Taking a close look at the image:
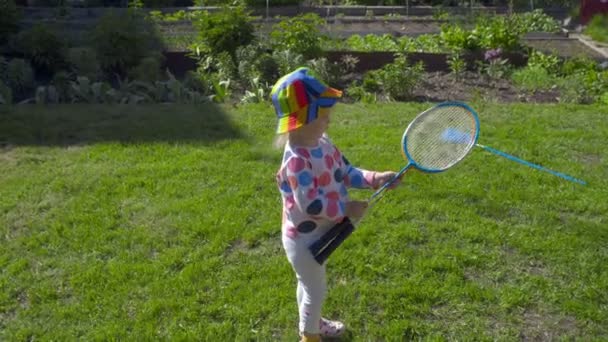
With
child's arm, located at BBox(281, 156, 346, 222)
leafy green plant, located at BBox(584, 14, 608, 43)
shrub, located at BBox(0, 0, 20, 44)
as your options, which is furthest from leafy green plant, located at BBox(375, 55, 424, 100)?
shrub, located at BBox(0, 0, 20, 44)

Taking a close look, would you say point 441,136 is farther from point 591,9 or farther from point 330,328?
point 591,9

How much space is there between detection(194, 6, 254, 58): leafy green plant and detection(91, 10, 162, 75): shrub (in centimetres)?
73

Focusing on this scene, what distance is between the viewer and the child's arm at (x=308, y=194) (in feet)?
8.38

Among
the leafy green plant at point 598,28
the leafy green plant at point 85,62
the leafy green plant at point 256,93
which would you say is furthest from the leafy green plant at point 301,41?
the leafy green plant at point 598,28

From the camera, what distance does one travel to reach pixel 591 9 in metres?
11.8

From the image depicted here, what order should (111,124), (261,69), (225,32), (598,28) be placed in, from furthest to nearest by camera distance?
(598,28) → (225,32) → (261,69) → (111,124)

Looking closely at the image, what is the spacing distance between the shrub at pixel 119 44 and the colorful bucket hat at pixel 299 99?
5965mm

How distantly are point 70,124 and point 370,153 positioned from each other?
116 inches

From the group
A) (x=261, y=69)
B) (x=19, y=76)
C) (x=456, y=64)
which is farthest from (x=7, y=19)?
(x=456, y=64)

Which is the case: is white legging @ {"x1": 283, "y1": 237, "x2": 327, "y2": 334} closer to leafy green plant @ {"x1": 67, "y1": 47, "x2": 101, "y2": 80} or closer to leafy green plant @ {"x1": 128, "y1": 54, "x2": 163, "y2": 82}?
leafy green plant @ {"x1": 128, "y1": 54, "x2": 163, "y2": 82}

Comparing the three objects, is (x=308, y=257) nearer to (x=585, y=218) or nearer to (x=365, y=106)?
(x=585, y=218)

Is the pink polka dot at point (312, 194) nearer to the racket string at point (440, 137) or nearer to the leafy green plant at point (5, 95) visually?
the racket string at point (440, 137)

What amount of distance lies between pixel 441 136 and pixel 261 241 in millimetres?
1519

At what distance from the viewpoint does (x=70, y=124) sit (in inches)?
245
